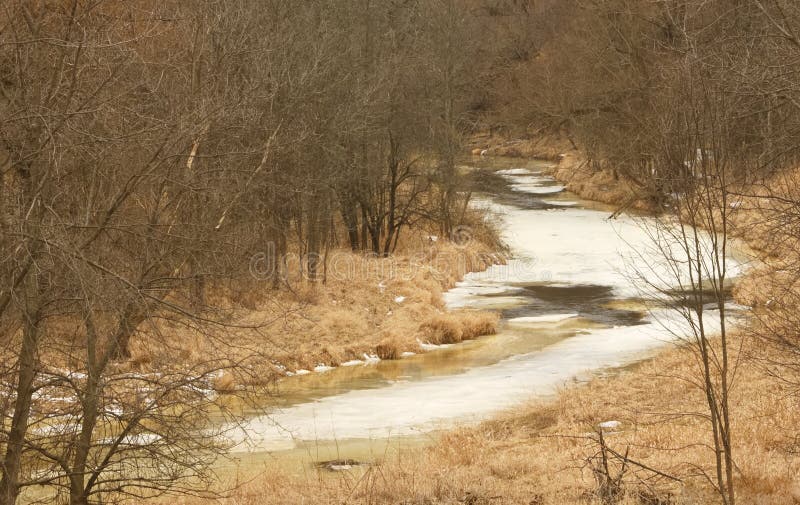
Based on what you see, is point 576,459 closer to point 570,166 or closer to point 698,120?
point 698,120

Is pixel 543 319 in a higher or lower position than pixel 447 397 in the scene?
higher

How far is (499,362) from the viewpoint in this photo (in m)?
18.2

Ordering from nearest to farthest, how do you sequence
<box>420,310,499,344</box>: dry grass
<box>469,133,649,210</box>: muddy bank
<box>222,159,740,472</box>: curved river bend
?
1. <box>222,159,740,472</box>: curved river bend
2. <box>420,310,499,344</box>: dry grass
3. <box>469,133,649,210</box>: muddy bank

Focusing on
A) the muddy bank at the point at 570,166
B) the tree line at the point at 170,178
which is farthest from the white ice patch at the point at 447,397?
the muddy bank at the point at 570,166

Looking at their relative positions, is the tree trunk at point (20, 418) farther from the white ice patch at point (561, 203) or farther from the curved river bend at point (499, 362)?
the white ice patch at point (561, 203)

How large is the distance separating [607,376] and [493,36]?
155ft

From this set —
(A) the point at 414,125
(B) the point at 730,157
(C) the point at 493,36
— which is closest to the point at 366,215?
(A) the point at 414,125

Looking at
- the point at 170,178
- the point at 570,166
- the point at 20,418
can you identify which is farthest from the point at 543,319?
the point at 570,166

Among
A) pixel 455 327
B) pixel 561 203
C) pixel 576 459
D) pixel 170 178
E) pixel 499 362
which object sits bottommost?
pixel 576 459

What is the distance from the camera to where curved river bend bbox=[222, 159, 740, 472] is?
43.1ft

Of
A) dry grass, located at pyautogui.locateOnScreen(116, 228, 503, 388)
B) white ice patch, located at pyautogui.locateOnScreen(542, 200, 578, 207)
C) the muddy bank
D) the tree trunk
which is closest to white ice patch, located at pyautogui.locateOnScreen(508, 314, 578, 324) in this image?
dry grass, located at pyautogui.locateOnScreen(116, 228, 503, 388)

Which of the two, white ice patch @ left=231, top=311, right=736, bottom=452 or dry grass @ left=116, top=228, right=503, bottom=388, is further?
dry grass @ left=116, top=228, right=503, bottom=388

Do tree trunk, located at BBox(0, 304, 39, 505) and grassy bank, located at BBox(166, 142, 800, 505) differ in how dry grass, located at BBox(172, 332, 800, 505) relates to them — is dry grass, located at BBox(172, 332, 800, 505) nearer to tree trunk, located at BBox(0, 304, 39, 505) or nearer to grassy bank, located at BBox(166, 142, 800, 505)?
grassy bank, located at BBox(166, 142, 800, 505)

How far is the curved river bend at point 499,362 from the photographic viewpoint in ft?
43.1
